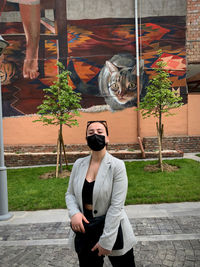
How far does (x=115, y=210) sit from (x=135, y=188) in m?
4.80

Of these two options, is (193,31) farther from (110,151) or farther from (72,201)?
(72,201)

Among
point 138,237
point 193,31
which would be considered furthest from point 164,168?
point 193,31

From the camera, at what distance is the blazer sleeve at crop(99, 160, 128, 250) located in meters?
1.90

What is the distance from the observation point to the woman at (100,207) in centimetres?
196

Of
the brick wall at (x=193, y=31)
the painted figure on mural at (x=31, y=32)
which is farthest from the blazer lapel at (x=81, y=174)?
the brick wall at (x=193, y=31)

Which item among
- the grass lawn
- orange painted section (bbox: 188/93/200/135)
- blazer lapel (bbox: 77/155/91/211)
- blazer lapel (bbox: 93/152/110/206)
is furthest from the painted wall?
blazer lapel (bbox: 93/152/110/206)

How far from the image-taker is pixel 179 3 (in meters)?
12.4

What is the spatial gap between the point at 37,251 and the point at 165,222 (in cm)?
267

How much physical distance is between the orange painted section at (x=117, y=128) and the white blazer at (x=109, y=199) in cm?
1061

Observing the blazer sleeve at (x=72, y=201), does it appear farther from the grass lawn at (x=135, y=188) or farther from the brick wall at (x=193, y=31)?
the brick wall at (x=193, y=31)

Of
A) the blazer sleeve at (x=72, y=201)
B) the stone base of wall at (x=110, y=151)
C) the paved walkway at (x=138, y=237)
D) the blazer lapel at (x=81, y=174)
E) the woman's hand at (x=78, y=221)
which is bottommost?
the paved walkway at (x=138, y=237)

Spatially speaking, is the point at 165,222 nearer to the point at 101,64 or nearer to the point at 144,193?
the point at 144,193

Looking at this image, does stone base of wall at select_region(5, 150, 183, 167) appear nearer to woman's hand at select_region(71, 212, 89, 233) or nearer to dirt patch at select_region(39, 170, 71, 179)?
dirt patch at select_region(39, 170, 71, 179)

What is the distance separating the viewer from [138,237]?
3852 millimetres
